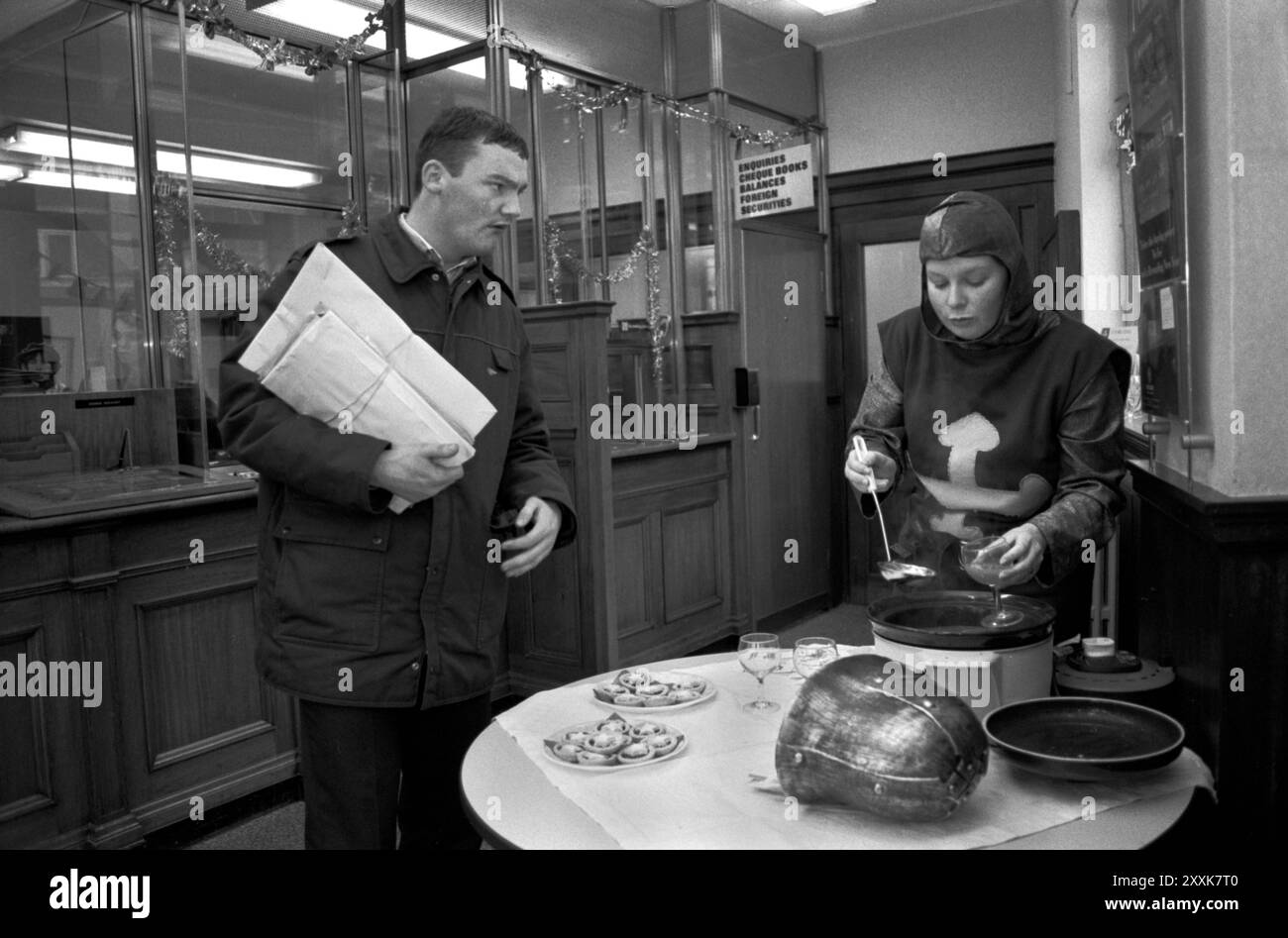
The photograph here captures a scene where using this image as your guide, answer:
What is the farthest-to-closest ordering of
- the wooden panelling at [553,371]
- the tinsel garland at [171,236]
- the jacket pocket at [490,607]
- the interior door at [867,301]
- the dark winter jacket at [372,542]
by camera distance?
1. the interior door at [867,301]
2. the wooden panelling at [553,371]
3. the tinsel garland at [171,236]
4. the jacket pocket at [490,607]
5. the dark winter jacket at [372,542]

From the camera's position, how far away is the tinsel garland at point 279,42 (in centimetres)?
372

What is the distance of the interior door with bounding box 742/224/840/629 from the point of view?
555cm

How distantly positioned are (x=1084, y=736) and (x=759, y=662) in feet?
1.58

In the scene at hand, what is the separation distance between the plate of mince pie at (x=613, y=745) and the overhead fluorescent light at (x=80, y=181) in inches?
147

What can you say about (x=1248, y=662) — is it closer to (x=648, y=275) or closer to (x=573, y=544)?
(x=573, y=544)

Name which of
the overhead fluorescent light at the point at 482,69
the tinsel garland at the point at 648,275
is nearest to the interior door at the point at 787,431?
A: the tinsel garland at the point at 648,275

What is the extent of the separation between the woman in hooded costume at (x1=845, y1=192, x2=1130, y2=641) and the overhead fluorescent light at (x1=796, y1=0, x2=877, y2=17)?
12.5 feet

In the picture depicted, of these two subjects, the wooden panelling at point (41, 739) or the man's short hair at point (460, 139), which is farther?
the wooden panelling at point (41, 739)

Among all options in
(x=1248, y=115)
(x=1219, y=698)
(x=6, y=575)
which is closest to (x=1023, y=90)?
(x=1248, y=115)

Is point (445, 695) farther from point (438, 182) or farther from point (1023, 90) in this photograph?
point (1023, 90)

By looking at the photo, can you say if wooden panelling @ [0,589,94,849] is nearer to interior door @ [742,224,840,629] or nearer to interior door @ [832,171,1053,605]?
interior door @ [742,224,840,629]

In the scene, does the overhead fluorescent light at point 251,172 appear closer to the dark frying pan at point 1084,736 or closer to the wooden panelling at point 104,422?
the wooden panelling at point 104,422

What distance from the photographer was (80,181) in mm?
4434

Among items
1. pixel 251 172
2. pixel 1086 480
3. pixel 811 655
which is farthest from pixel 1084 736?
pixel 251 172
